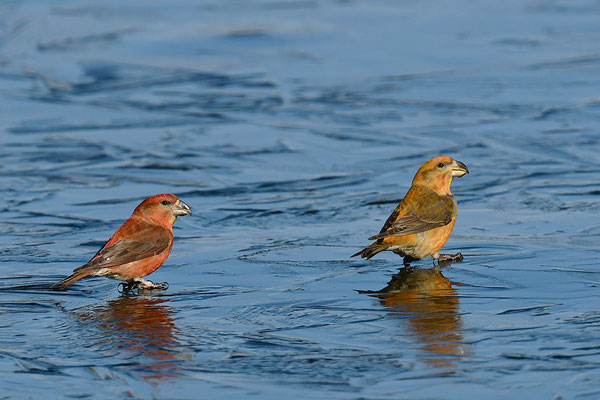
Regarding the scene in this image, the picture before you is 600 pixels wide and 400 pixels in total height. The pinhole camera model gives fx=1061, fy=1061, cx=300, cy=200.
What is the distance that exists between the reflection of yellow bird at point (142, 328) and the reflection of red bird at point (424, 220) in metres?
1.49

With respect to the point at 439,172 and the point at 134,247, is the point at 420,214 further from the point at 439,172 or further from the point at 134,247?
the point at 134,247

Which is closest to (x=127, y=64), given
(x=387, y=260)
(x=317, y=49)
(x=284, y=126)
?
(x=317, y=49)

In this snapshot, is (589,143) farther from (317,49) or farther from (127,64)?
(127,64)

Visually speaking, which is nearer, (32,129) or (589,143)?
(589,143)

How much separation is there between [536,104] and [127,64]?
272 inches

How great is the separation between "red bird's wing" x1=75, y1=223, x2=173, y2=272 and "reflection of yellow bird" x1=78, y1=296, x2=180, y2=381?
283 millimetres

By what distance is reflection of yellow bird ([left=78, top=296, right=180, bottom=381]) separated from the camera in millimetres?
5887

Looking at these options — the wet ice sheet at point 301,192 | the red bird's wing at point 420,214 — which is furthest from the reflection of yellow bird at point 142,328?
the red bird's wing at point 420,214

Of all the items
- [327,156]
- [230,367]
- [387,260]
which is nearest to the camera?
[230,367]

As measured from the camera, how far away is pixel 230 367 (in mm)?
5730

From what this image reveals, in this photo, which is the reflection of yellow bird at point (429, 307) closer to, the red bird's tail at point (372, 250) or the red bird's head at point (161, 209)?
the red bird's tail at point (372, 250)

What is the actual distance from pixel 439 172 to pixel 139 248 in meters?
2.46

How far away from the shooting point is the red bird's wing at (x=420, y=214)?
7602 mm

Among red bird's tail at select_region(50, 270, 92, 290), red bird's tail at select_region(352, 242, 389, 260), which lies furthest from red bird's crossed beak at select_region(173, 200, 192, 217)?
red bird's tail at select_region(352, 242, 389, 260)
